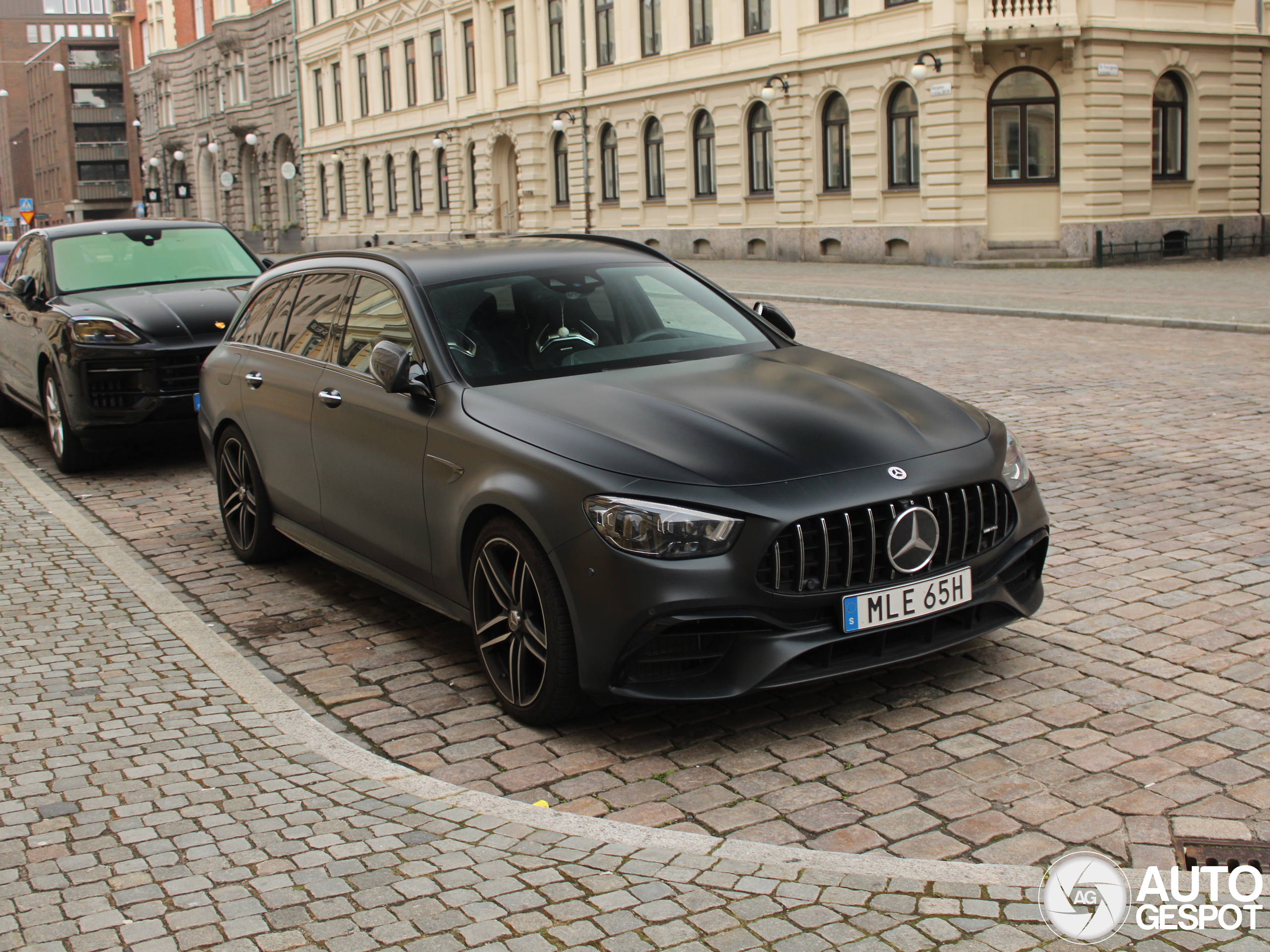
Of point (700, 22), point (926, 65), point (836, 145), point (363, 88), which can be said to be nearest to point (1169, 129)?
point (926, 65)

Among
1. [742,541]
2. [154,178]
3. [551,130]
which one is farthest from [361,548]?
[154,178]

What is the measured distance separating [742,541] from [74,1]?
15563 centimetres

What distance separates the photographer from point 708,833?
382cm

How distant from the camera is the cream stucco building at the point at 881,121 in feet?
96.5

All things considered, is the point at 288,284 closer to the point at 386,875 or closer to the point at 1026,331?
the point at 386,875

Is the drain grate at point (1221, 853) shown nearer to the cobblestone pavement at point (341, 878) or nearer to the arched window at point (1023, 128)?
the cobblestone pavement at point (341, 878)

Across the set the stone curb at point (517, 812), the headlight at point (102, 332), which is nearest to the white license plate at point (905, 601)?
the stone curb at point (517, 812)

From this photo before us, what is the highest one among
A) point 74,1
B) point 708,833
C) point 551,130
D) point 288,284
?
point 74,1

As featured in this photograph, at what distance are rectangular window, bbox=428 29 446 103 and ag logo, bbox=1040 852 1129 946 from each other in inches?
1969

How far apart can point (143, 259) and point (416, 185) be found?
44.6 m

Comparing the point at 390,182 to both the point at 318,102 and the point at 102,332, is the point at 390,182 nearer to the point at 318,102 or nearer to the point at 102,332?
the point at 318,102

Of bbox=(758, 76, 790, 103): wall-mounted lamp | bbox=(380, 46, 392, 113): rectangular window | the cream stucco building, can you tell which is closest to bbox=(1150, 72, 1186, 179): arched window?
the cream stucco building

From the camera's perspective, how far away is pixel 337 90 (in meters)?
59.9

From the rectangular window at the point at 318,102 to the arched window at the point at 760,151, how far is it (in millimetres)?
30807
